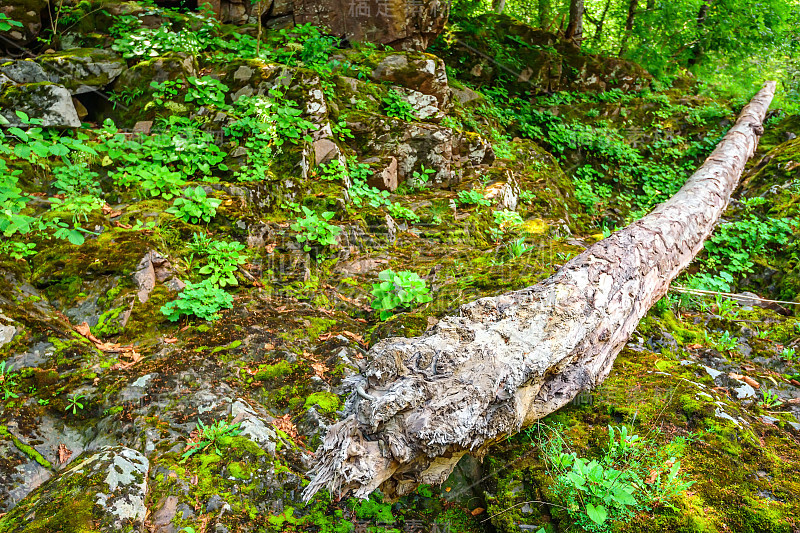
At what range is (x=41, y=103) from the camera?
5070mm

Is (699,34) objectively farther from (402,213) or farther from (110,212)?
(110,212)

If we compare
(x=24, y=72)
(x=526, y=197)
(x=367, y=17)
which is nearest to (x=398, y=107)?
(x=367, y=17)

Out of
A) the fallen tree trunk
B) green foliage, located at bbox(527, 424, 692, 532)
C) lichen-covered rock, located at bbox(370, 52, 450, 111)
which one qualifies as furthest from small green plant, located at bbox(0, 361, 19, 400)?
lichen-covered rock, located at bbox(370, 52, 450, 111)

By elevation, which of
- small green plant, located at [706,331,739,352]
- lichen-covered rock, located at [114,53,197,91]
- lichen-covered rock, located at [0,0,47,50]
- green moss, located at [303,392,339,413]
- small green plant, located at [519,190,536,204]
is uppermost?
lichen-covered rock, located at [0,0,47,50]

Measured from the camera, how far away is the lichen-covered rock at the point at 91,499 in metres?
1.96

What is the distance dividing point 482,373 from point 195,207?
362cm

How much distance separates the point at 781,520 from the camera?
2076 mm

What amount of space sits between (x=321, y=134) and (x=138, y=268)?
3.24m

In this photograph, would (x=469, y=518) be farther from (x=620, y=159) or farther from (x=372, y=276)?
(x=620, y=159)

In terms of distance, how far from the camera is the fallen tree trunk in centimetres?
Answer: 204

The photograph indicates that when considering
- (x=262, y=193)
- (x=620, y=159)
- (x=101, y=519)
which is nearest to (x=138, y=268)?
(x=262, y=193)

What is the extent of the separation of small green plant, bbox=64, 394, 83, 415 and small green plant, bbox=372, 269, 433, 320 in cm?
236

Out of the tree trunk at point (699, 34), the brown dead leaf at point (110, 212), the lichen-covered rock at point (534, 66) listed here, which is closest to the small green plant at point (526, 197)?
the lichen-covered rock at point (534, 66)

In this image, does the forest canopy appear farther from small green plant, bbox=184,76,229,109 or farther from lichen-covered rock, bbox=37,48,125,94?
lichen-covered rock, bbox=37,48,125,94
